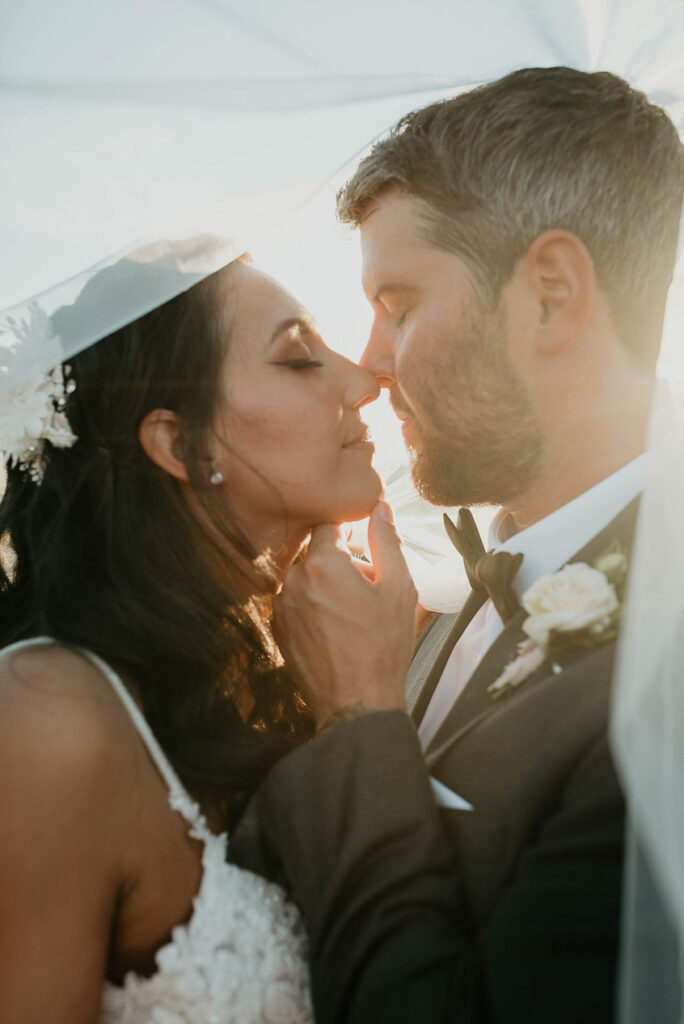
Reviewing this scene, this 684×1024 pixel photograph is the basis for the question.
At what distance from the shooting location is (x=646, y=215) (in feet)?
8.61

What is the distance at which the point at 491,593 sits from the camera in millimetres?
2195

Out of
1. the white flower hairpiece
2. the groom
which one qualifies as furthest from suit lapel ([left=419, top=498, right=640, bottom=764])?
the white flower hairpiece

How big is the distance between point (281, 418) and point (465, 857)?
4.25 ft

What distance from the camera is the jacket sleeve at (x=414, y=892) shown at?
1.38 metres

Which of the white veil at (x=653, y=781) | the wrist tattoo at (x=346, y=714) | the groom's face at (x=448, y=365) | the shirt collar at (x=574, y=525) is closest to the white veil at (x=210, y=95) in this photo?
the groom's face at (x=448, y=365)

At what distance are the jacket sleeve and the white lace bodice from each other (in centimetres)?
8

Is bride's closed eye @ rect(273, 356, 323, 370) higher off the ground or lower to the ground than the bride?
higher

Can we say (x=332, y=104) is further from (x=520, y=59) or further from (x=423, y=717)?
(x=423, y=717)

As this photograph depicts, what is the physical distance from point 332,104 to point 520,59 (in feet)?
1.64

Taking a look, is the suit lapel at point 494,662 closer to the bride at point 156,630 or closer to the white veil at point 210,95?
the bride at point 156,630

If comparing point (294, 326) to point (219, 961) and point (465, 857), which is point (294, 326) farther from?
point (219, 961)

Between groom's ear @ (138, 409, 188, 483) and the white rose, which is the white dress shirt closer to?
the white rose

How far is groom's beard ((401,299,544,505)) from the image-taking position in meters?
2.63

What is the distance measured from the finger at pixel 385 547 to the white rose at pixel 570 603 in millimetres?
538
